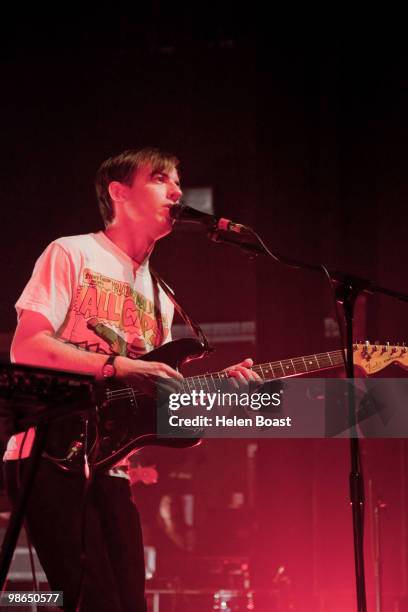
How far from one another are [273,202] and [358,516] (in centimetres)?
256

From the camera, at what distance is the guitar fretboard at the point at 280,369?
3.09m

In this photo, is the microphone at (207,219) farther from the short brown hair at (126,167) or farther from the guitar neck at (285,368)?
the guitar neck at (285,368)

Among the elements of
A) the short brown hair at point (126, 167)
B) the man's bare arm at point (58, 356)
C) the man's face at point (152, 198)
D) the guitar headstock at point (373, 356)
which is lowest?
the man's bare arm at point (58, 356)

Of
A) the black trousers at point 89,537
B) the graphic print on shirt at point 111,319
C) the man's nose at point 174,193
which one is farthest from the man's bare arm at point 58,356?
the man's nose at point 174,193

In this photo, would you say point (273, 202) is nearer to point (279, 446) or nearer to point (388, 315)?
point (388, 315)

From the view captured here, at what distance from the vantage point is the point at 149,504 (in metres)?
6.32

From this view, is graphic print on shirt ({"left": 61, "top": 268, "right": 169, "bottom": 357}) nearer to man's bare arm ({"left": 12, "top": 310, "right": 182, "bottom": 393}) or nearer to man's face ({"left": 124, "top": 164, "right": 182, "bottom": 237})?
man's bare arm ({"left": 12, "top": 310, "right": 182, "bottom": 393})

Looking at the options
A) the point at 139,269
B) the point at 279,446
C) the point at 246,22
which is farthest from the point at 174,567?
the point at 246,22

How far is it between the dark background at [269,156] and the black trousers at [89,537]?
2.05 m

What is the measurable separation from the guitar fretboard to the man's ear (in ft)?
2.69

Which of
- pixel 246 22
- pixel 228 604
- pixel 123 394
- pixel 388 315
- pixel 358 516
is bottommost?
pixel 228 604

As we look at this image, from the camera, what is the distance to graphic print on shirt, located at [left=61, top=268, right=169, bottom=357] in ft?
9.01

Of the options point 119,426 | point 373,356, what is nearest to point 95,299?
point 119,426

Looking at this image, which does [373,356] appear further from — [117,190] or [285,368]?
[117,190]
